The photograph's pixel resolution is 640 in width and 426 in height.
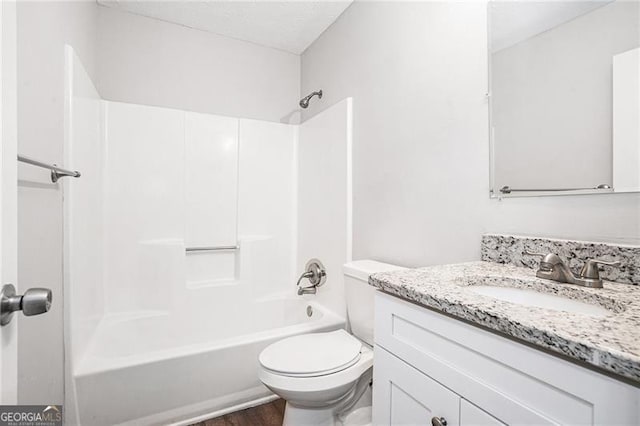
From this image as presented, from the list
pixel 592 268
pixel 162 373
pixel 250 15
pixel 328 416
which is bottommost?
pixel 328 416

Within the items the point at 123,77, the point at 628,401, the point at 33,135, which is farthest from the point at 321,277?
the point at 123,77

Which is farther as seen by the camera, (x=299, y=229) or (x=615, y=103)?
(x=299, y=229)

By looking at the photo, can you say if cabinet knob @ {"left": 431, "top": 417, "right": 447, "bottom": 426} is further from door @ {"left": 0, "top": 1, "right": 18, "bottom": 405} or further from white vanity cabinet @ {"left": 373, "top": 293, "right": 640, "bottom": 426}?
door @ {"left": 0, "top": 1, "right": 18, "bottom": 405}

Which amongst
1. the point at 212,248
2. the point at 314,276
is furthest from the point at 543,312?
the point at 212,248

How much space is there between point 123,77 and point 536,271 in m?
2.59

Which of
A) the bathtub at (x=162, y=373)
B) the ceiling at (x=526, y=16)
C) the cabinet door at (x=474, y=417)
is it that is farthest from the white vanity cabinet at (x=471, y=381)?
the ceiling at (x=526, y=16)

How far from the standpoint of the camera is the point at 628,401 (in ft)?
1.42

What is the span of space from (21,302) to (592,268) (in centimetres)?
124

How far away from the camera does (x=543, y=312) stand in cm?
61

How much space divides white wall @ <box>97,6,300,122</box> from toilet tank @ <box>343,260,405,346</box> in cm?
162

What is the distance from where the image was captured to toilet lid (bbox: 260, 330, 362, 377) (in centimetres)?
125

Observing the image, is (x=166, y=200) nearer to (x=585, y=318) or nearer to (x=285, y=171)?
(x=285, y=171)

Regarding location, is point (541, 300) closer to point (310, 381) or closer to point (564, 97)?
point (564, 97)

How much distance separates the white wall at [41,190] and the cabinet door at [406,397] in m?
1.05
